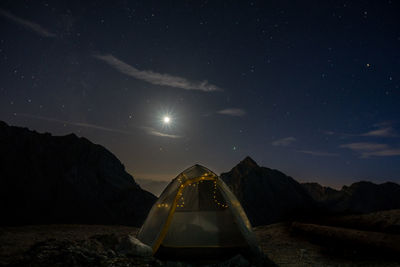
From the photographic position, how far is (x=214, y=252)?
22.5ft

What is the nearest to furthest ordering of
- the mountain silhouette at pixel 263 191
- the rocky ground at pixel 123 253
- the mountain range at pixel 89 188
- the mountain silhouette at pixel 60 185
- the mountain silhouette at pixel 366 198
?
1. the rocky ground at pixel 123 253
2. the mountain silhouette at pixel 60 185
3. the mountain range at pixel 89 188
4. the mountain silhouette at pixel 263 191
5. the mountain silhouette at pixel 366 198

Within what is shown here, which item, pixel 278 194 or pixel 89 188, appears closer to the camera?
pixel 89 188

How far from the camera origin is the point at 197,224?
8570 millimetres

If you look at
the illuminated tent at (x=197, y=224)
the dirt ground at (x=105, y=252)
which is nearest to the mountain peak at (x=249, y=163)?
the dirt ground at (x=105, y=252)

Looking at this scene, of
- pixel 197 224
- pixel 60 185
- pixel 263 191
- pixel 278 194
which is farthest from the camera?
pixel 278 194

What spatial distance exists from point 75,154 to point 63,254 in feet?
428

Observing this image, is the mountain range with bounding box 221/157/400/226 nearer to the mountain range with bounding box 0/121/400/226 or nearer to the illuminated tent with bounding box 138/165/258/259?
the mountain range with bounding box 0/121/400/226

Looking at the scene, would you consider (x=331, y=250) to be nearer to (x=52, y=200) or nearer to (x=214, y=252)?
(x=214, y=252)

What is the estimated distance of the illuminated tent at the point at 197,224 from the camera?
6844mm

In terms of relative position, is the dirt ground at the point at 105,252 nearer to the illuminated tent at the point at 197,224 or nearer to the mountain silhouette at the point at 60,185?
the illuminated tent at the point at 197,224

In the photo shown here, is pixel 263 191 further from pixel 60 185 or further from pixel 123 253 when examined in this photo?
pixel 123 253

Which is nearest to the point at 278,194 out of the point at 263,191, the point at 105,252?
the point at 263,191

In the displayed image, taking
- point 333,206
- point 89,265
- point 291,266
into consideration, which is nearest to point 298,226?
point 291,266

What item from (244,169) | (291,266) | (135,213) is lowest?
(135,213)
